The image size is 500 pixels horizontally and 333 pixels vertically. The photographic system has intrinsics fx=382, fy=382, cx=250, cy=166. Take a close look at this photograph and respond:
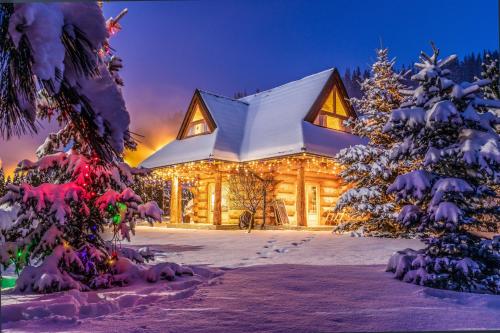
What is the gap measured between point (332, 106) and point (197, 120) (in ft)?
24.2

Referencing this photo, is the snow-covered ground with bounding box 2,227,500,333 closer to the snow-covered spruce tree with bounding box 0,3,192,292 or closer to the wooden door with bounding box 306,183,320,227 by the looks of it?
the snow-covered spruce tree with bounding box 0,3,192,292

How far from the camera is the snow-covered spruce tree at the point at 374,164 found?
1221 cm

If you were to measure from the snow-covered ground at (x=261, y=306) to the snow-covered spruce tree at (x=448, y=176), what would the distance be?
1.70 ft

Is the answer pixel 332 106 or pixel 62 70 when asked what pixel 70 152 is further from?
pixel 332 106

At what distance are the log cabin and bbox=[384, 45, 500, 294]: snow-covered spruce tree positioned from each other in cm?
956

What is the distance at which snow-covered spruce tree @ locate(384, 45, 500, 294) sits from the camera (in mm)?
5117

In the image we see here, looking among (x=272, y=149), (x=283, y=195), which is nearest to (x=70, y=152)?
(x=272, y=149)

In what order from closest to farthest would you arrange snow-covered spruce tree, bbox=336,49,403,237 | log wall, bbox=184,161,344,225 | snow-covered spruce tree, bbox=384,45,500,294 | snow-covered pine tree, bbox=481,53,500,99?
snow-covered spruce tree, bbox=384,45,500,294 < snow-covered spruce tree, bbox=336,49,403,237 < snow-covered pine tree, bbox=481,53,500,99 < log wall, bbox=184,161,344,225

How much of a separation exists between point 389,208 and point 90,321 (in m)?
10.3

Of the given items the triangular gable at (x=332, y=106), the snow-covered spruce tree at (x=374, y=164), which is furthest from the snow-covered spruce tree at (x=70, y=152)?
the triangular gable at (x=332, y=106)

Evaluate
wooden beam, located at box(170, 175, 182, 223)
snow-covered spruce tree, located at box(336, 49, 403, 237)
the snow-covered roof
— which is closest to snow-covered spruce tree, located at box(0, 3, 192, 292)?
snow-covered spruce tree, located at box(336, 49, 403, 237)

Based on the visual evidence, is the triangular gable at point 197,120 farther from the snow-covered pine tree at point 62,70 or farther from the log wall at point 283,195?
the snow-covered pine tree at point 62,70

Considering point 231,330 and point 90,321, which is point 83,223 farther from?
point 231,330

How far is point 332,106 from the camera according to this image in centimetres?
2028
